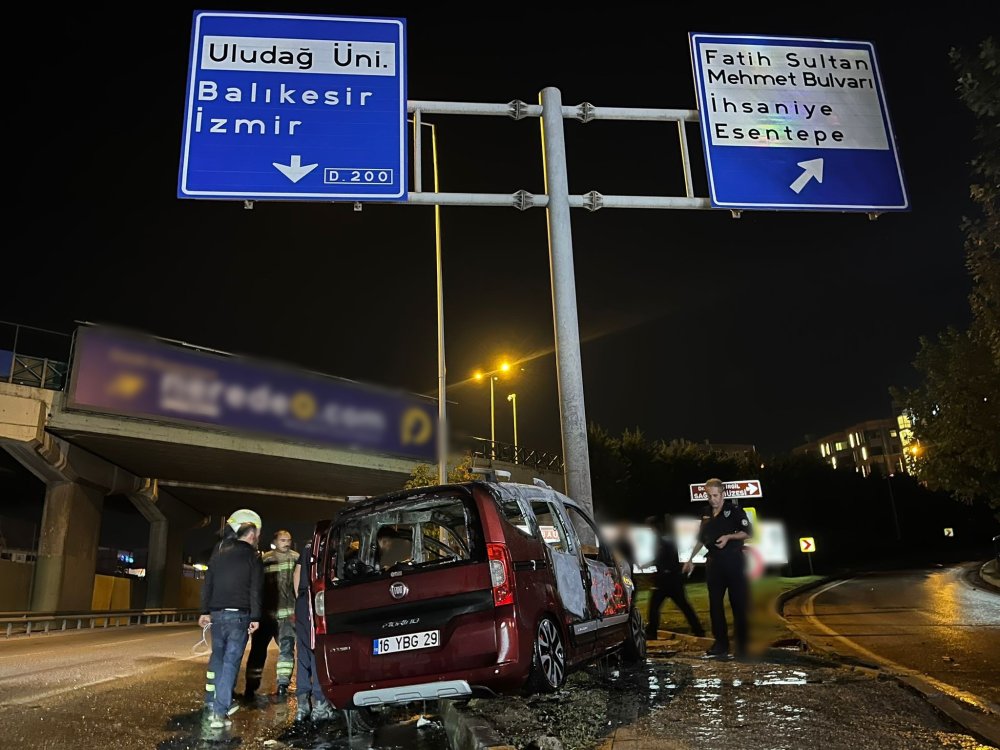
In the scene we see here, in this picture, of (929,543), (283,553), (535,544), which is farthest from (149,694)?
(929,543)

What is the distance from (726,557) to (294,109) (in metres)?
6.99

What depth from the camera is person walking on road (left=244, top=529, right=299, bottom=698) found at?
25.2 feet

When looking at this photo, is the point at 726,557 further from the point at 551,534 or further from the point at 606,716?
the point at 606,716

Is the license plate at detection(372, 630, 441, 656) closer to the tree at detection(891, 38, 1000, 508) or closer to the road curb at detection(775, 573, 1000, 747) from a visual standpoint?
the road curb at detection(775, 573, 1000, 747)

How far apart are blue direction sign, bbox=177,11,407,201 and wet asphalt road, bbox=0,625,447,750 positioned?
537 cm

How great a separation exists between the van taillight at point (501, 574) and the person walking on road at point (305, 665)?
1794 millimetres

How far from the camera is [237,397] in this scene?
25.6m

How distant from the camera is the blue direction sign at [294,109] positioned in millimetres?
8609

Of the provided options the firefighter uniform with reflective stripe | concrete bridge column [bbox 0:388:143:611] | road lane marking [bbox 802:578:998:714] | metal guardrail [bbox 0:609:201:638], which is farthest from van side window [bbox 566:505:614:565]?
concrete bridge column [bbox 0:388:143:611]

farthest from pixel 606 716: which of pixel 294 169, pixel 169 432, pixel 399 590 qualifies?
pixel 169 432

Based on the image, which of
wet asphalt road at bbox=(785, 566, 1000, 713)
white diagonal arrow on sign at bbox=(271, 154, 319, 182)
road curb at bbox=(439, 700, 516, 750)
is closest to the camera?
road curb at bbox=(439, 700, 516, 750)

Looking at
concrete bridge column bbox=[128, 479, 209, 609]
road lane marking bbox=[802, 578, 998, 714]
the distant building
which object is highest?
the distant building

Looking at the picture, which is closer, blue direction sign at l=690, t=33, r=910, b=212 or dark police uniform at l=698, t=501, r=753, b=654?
dark police uniform at l=698, t=501, r=753, b=654

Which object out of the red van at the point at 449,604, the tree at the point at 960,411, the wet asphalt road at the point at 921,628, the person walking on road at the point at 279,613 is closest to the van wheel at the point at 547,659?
the red van at the point at 449,604
